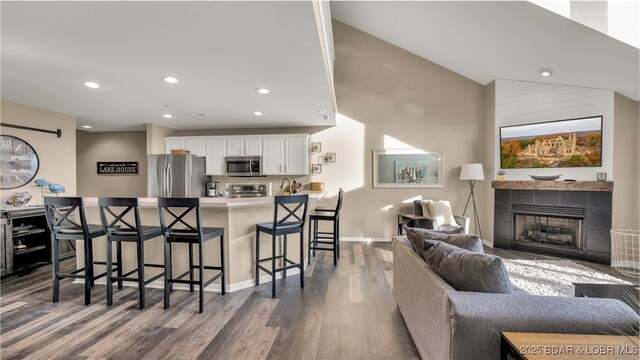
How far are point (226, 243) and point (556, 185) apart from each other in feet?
15.6

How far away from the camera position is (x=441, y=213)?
4691 mm

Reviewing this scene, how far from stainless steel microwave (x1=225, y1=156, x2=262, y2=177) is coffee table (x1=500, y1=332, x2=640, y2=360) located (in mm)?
4744

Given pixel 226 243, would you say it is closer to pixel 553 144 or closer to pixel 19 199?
pixel 19 199

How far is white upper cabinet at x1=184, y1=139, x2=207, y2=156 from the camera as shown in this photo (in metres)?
5.51

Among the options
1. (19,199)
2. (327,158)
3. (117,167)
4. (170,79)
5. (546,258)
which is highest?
(170,79)

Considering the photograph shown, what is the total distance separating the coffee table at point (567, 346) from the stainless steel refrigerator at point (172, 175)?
4.99m

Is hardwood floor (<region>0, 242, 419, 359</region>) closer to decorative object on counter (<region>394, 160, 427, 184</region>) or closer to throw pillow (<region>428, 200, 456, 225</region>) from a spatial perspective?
throw pillow (<region>428, 200, 456, 225</region>)

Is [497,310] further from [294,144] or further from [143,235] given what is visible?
[294,144]

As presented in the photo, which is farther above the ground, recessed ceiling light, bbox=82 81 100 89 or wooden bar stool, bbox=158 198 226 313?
recessed ceiling light, bbox=82 81 100 89

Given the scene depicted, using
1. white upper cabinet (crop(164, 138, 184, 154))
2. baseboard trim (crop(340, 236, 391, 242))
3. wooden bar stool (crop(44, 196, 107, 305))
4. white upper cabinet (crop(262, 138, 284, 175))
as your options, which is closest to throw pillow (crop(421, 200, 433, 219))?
baseboard trim (crop(340, 236, 391, 242))

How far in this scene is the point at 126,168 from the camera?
608cm

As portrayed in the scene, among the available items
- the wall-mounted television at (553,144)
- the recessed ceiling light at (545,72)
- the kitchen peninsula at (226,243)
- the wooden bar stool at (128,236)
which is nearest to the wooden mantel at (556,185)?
the wall-mounted television at (553,144)

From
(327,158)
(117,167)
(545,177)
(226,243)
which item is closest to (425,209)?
(545,177)

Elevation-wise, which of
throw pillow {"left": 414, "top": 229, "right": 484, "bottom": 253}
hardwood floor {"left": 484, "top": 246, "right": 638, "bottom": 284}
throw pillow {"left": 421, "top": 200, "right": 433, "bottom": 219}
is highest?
throw pillow {"left": 414, "top": 229, "right": 484, "bottom": 253}
